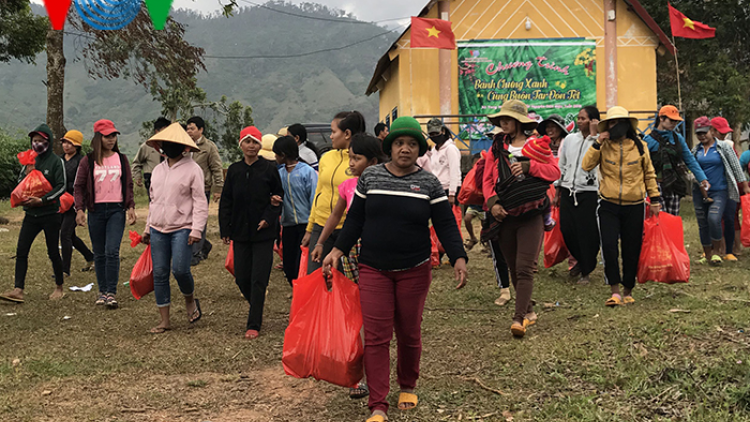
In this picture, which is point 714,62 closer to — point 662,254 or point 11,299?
point 662,254

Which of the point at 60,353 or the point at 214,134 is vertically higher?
the point at 214,134

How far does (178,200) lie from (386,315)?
10.0ft

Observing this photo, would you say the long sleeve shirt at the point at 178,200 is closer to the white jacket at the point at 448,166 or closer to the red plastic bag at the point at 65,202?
the red plastic bag at the point at 65,202

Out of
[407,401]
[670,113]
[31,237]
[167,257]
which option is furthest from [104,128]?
[670,113]

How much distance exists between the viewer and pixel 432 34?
2030cm

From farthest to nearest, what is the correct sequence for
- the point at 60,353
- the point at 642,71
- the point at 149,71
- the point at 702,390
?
the point at 642,71 < the point at 149,71 < the point at 60,353 < the point at 702,390

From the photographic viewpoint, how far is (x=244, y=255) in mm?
6879

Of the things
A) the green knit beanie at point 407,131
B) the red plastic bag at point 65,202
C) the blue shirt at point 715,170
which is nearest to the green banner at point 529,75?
the blue shirt at point 715,170

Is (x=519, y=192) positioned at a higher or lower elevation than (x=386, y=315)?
higher

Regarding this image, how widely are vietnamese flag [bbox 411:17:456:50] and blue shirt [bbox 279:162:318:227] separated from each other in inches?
523

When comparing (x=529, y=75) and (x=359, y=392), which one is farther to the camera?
(x=529, y=75)

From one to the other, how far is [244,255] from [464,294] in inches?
109

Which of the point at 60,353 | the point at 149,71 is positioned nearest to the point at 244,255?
the point at 60,353

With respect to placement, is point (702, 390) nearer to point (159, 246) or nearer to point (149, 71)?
point (159, 246)
